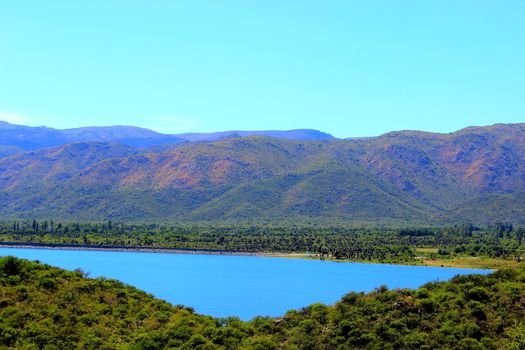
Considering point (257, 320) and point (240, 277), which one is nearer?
point (257, 320)

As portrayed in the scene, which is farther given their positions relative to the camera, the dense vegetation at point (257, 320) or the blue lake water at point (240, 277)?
the blue lake water at point (240, 277)

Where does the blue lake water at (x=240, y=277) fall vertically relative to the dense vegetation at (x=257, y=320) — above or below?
below

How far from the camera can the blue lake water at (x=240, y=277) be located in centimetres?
11062

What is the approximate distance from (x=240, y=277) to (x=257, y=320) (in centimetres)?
10351

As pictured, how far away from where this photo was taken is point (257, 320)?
45.4 m

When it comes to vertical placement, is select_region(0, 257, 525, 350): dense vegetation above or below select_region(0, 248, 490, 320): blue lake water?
above

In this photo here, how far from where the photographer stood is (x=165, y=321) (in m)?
42.5

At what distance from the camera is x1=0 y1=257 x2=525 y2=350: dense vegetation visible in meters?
37.6

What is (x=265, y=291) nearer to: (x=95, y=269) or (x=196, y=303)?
(x=196, y=303)

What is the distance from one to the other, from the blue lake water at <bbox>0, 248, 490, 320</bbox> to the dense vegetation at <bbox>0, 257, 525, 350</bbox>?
161 ft

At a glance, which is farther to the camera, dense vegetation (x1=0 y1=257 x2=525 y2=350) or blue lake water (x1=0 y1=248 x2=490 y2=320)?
blue lake water (x1=0 y1=248 x2=490 y2=320)

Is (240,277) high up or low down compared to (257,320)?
down

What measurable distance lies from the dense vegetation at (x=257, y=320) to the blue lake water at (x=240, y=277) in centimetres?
4895

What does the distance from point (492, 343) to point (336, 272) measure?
11942cm
